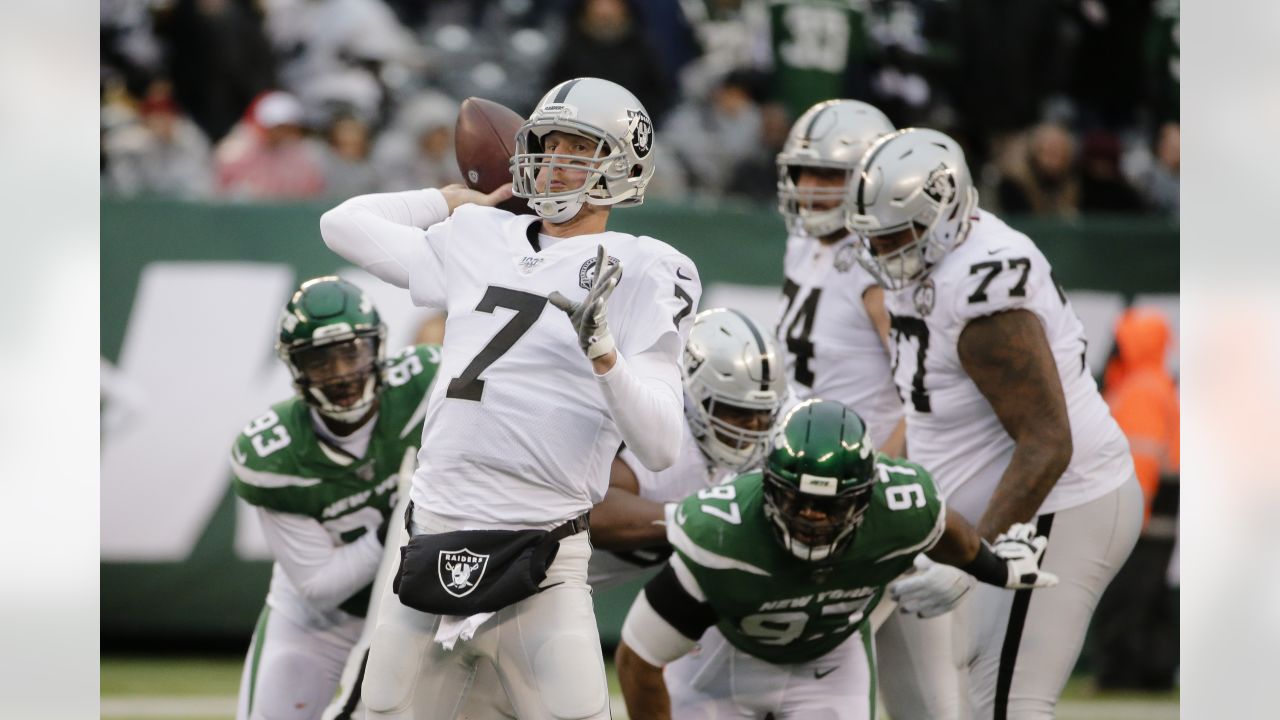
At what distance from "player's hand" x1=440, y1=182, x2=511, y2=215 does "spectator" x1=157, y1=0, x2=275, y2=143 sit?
3.98m

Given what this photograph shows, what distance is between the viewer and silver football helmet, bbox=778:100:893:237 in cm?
418

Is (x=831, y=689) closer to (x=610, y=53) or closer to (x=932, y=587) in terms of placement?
(x=932, y=587)

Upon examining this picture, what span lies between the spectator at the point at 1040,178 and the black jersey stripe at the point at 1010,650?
3407 millimetres

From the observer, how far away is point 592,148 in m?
2.98

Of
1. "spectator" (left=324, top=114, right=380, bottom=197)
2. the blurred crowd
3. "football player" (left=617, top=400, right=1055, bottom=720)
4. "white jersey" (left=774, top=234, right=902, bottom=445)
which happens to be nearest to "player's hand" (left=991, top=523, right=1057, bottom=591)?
"football player" (left=617, top=400, right=1055, bottom=720)

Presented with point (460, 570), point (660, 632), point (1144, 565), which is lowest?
point (1144, 565)

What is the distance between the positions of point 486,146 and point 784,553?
3.21 feet

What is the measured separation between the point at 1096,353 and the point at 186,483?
10.6 ft

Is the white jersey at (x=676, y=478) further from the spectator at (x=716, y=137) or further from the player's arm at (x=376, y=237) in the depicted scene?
the spectator at (x=716, y=137)

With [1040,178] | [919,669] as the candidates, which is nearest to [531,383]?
[919,669]

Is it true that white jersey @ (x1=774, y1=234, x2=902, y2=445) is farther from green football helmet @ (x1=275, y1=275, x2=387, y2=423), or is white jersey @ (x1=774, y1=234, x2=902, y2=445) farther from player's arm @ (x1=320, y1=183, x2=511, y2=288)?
player's arm @ (x1=320, y1=183, x2=511, y2=288)

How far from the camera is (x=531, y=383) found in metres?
2.85

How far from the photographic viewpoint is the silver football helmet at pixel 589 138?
2.94 metres

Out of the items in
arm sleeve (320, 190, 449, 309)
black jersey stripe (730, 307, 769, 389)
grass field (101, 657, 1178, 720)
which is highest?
arm sleeve (320, 190, 449, 309)
